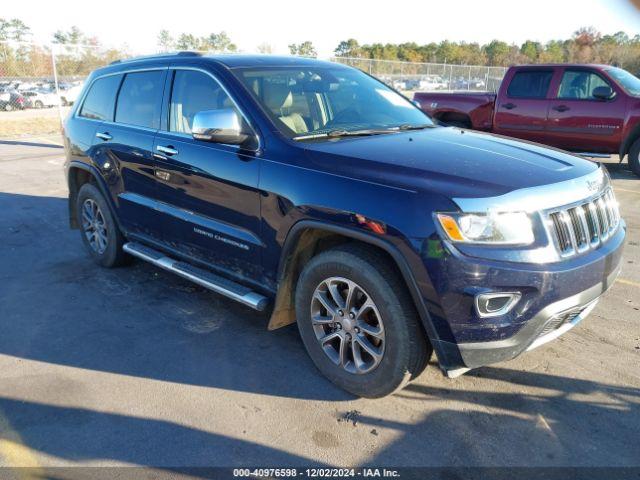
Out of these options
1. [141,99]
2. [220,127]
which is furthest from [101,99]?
[220,127]

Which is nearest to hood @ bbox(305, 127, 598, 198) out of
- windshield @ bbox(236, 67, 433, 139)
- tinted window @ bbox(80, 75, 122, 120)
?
windshield @ bbox(236, 67, 433, 139)

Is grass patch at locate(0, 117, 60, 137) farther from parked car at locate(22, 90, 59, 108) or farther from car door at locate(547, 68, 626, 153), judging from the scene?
car door at locate(547, 68, 626, 153)

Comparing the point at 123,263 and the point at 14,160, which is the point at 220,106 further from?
the point at 14,160

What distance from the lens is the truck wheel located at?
283cm

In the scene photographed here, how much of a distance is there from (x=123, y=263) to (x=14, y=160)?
8666mm

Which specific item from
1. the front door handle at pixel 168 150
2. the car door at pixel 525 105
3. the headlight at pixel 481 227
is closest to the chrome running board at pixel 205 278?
the front door handle at pixel 168 150

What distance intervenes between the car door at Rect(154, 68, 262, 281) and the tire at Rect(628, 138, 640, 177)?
8248 mm

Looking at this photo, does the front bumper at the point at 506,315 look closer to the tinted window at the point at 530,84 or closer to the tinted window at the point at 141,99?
the tinted window at the point at 141,99

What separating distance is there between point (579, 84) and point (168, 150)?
27.3ft

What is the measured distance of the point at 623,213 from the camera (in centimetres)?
698

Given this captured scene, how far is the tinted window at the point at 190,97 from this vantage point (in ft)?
12.6

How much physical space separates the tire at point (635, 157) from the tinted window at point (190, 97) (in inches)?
324

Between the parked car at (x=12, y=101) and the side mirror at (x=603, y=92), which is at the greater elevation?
the side mirror at (x=603, y=92)

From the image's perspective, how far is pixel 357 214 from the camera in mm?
2840
